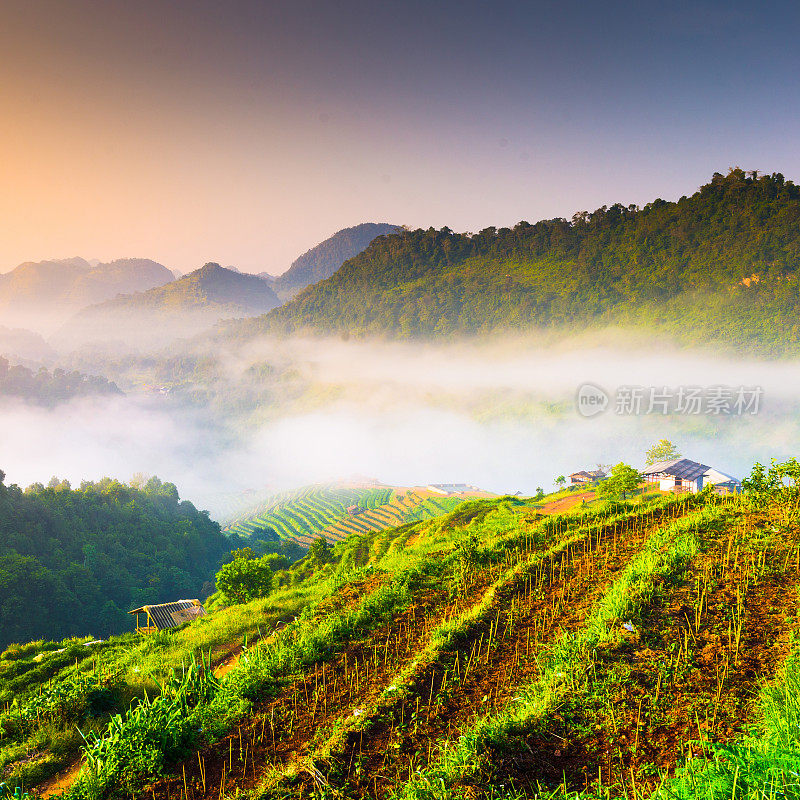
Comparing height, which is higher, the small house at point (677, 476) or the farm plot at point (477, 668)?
the farm plot at point (477, 668)

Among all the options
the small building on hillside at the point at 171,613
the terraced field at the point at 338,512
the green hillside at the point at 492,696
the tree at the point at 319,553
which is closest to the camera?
the green hillside at the point at 492,696

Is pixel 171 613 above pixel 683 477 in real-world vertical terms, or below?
above

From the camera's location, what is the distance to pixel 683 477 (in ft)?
203

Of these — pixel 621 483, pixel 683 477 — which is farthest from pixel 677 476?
pixel 621 483

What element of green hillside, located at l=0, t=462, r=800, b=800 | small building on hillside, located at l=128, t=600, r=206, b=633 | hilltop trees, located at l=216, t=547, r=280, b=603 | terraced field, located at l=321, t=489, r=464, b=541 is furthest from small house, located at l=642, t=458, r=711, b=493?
green hillside, located at l=0, t=462, r=800, b=800

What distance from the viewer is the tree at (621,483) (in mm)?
29797

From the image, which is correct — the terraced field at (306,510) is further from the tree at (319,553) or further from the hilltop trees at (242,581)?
the hilltop trees at (242,581)

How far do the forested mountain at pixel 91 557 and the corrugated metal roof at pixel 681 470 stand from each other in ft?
222

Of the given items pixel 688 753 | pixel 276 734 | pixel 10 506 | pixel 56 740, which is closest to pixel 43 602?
pixel 10 506

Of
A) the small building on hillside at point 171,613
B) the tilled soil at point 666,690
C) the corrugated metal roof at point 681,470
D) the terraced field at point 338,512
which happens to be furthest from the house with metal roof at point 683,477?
the tilled soil at point 666,690

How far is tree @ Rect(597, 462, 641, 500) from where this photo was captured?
29797 millimetres

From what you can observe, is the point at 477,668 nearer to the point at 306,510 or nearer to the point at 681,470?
the point at 681,470

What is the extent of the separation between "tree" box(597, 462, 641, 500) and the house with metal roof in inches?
1183

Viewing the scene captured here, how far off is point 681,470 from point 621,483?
4190 centimetres
